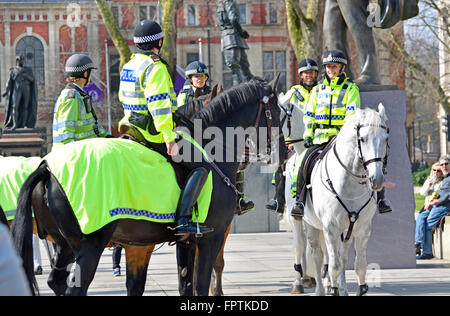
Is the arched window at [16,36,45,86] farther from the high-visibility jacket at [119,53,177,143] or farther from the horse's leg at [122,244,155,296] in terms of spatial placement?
the high-visibility jacket at [119,53,177,143]

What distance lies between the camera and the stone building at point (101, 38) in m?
53.5

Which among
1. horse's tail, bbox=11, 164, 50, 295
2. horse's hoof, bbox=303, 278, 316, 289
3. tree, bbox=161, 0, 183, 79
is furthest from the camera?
tree, bbox=161, 0, 183, 79

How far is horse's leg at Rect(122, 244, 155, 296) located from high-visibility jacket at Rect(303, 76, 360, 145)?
2.99 metres

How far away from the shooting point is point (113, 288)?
10.6 m

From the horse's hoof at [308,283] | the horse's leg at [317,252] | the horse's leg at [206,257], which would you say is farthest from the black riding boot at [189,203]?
the horse's hoof at [308,283]

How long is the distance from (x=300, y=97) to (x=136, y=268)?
3959mm

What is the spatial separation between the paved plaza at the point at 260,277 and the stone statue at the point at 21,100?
38.1 feet

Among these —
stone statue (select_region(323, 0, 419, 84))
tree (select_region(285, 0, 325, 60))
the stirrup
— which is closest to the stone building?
tree (select_region(285, 0, 325, 60))

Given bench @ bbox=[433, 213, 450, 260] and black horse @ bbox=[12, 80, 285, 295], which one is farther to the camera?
bench @ bbox=[433, 213, 450, 260]

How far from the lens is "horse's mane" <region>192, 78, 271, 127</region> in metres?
7.47

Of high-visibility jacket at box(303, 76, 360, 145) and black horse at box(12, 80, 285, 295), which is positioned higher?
high-visibility jacket at box(303, 76, 360, 145)

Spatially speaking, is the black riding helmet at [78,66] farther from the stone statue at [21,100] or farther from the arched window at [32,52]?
the arched window at [32,52]

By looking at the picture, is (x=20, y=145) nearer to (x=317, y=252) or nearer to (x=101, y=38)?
(x=317, y=252)

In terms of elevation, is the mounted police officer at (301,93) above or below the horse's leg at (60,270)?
above
